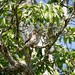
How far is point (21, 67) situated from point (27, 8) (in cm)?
69

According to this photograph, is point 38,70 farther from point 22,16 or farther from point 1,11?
point 1,11

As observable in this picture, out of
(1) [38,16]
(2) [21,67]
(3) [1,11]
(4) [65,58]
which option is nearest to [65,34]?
(4) [65,58]

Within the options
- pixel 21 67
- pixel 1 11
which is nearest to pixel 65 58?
pixel 21 67

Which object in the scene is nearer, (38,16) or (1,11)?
(38,16)

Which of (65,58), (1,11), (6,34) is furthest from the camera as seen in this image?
(6,34)

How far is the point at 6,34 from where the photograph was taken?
247 cm

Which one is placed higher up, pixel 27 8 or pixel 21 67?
pixel 27 8

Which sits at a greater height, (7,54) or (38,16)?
(38,16)

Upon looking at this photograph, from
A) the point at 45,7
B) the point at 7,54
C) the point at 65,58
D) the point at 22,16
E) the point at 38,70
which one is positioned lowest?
the point at 38,70

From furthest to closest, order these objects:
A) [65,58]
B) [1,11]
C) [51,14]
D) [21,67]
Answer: [65,58], [1,11], [21,67], [51,14]

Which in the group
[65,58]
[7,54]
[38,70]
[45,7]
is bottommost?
[38,70]

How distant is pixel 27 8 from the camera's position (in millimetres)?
1938

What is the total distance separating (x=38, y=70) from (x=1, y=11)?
0.93 meters

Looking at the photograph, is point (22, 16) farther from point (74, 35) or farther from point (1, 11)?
point (74, 35)
